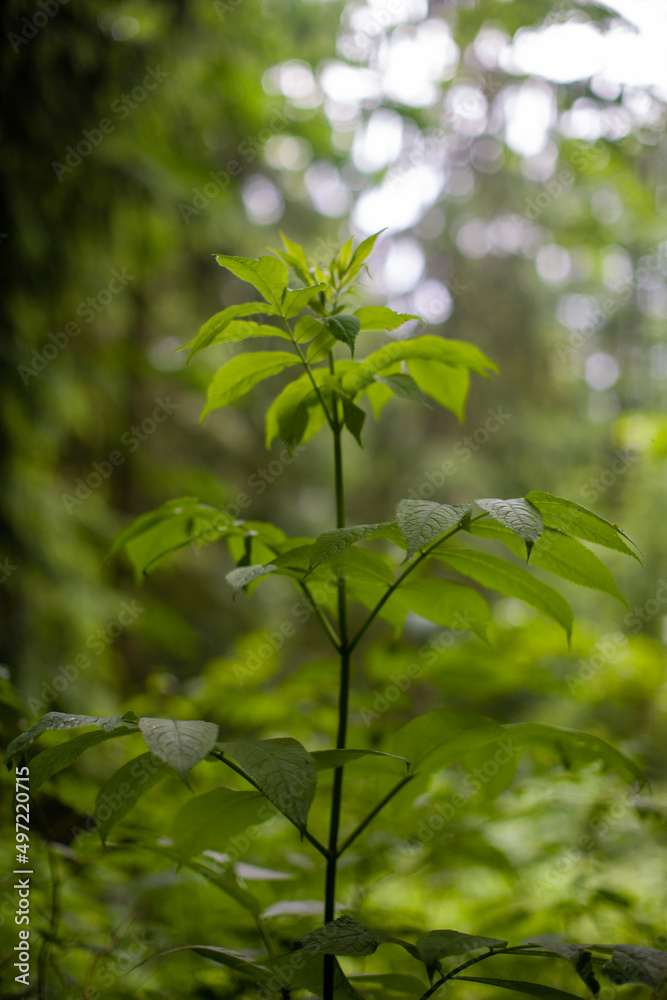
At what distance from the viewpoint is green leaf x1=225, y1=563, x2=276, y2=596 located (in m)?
0.80

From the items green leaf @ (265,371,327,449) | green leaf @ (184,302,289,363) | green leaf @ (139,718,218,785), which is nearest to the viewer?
green leaf @ (139,718,218,785)

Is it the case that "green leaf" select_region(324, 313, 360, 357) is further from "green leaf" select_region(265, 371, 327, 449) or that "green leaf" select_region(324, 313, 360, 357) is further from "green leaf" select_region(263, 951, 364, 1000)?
"green leaf" select_region(263, 951, 364, 1000)

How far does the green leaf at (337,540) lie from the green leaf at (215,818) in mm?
418

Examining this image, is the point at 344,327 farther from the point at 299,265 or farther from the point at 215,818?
the point at 215,818

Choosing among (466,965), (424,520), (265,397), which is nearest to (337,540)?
(424,520)

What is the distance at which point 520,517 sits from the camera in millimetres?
722

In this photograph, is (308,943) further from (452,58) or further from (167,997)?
(452,58)

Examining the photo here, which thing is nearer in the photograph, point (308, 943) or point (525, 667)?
point (308, 943)

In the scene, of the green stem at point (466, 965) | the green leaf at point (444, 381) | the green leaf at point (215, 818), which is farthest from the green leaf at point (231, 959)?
the green leaf at point (444, 381)

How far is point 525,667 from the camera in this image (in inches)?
72.4

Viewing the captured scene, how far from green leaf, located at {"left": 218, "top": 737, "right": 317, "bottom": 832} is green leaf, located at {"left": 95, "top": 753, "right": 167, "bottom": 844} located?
0.09m

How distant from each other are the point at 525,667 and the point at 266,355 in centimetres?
135

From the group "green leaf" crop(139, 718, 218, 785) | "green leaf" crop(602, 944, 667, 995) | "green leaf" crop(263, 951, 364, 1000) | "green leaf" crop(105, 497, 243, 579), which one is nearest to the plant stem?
"green leaf" crop(263, 951, 364, 1000)

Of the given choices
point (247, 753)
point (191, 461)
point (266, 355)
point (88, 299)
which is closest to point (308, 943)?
point (247, 753)
